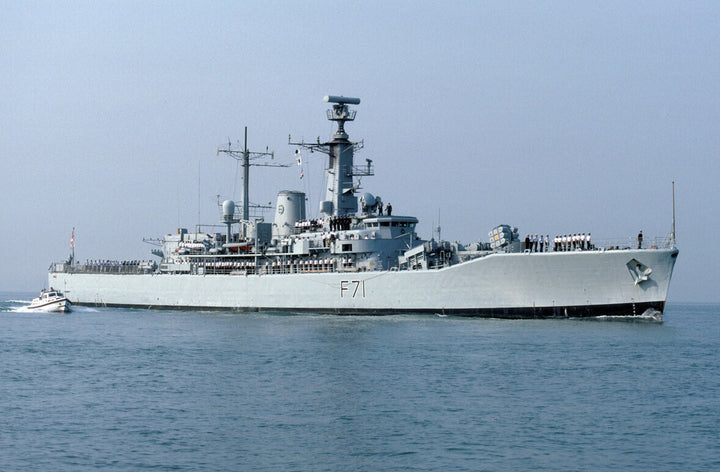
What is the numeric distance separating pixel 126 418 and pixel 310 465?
5.89 m

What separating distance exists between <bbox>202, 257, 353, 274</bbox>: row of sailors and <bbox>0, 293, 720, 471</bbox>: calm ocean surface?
11280mm

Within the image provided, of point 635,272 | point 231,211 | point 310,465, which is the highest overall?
point 231,211

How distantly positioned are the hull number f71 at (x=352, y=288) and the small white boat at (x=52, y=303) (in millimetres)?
21931

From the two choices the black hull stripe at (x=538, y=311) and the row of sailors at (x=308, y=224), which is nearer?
the black hull stripe at (x=538, y=311)

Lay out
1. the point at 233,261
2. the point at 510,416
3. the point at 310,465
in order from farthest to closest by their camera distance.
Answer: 1. the point at 233,261
2. the point at 510,416
3. the point at 310,465

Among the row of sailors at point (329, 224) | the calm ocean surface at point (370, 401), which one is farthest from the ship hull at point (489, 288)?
the row of sailors at point (329, 224)

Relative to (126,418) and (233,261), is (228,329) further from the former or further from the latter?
(126,418)

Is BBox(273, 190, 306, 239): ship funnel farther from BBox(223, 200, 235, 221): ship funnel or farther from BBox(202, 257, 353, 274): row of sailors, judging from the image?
BBox(223, 200, 235, 221): ship funnel

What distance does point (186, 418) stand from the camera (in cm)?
1808

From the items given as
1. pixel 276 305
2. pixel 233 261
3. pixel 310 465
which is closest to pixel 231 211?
pixel 233 261

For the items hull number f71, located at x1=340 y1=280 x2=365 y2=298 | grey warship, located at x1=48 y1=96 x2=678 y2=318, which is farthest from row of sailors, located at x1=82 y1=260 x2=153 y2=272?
hull number f71, located at x1=340 y1=280 x2=365 y2=298

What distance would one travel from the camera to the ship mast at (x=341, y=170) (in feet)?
163

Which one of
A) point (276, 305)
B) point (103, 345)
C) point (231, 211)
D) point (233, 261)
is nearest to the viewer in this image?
point (103, 345)

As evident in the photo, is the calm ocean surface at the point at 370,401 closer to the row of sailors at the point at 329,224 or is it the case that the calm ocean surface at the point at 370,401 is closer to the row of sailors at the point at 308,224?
the row of sailors at the point at 329,224
